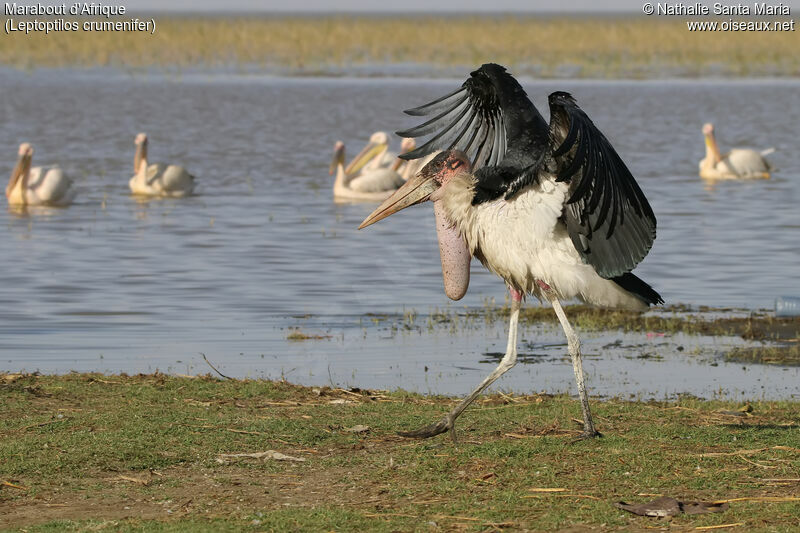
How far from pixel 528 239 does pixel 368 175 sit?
→ 14992 millimetres

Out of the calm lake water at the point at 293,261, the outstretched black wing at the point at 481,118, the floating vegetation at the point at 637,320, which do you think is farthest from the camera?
the floating vegetation at the point at 637,320

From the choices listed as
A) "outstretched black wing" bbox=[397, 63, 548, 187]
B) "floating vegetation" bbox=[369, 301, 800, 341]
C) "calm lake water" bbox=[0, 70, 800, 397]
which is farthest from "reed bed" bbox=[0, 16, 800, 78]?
"outstretched black wing" bbox=[397, 63, 548, 187]

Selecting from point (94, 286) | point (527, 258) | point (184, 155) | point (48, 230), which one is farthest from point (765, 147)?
point (527, 258)

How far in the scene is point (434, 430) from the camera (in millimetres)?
6629

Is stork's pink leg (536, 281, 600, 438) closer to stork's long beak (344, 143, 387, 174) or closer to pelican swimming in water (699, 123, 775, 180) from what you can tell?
stork's long beak (344, 143, 387, 174)

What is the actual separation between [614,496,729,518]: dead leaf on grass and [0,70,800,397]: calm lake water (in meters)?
3.48

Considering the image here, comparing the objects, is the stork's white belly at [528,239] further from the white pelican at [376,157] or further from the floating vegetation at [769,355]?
the white pelican at [376,157]

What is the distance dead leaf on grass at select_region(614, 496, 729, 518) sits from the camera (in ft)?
17.3

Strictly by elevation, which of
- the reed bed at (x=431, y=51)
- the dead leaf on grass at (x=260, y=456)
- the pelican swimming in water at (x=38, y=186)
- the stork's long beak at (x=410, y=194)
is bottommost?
the dead leaf on grass at (x=260, y=456)

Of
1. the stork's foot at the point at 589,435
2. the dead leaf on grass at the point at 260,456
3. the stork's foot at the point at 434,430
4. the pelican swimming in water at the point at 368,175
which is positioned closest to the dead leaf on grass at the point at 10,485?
the dead leaf on grass at the point at 260,456

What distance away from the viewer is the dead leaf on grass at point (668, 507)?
5285 millimetres

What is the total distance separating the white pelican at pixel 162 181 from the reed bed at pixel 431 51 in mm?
23872

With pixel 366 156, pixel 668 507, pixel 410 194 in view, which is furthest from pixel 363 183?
pixel 668 507

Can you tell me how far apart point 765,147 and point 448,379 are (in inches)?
794
